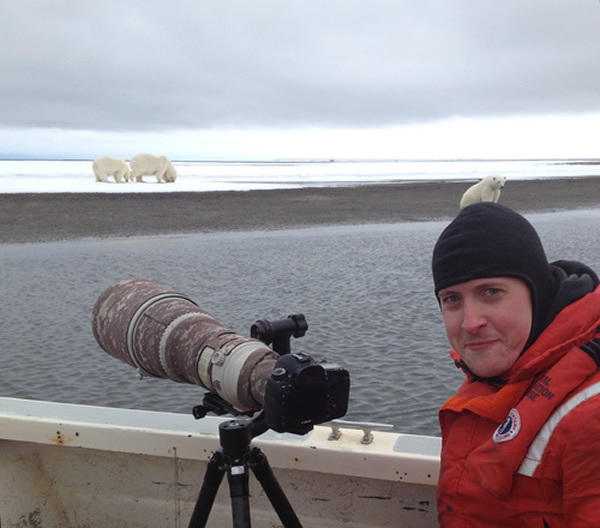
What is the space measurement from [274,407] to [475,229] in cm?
59

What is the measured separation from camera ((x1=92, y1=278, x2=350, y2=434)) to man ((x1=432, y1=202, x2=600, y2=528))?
1.02ft

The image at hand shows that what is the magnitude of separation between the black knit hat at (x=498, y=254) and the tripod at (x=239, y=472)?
1.90 ft

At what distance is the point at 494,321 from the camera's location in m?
1.58

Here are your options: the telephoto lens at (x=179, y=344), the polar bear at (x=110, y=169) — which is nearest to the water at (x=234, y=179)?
the polar bear at (x=110, y=169)

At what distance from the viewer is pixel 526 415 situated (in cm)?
146

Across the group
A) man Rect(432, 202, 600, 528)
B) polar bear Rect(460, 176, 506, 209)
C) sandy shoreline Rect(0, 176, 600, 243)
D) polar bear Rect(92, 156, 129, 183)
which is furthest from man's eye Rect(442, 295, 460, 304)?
polar bear Rect(92, 156, 129, 183)

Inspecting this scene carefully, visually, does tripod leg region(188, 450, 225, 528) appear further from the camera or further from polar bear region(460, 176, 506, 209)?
polar bear region(460, 176, 506, 209)

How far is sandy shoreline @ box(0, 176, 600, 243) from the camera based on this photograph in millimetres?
15359

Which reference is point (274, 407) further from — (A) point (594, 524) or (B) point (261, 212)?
(B) point (261, 212)

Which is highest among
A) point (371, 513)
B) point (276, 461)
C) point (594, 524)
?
point (594, 524)

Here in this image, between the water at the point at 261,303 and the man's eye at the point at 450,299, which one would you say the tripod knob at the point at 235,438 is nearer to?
the man's eye at the point at 450,299

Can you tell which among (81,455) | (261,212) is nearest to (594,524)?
(81,455)

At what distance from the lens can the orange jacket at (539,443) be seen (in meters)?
1.35

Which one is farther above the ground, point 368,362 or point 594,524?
point 594,524
